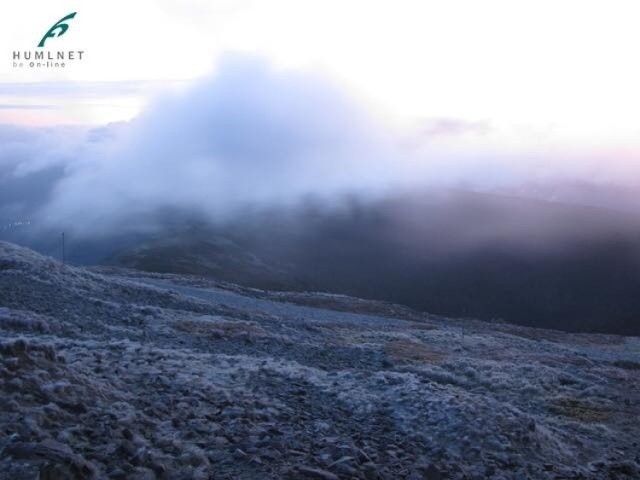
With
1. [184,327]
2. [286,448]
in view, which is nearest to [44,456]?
[286,448]

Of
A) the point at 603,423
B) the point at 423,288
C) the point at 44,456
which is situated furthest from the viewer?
the point at 423,288

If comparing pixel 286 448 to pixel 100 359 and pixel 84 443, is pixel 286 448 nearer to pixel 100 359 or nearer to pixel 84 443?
pixel 84 443

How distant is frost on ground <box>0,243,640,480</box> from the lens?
10234 millimetres

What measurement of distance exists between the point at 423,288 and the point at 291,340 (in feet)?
501

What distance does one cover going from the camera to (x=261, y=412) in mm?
13336

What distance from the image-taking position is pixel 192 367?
647 inches

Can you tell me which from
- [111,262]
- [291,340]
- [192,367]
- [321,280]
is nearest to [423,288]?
[321,280]

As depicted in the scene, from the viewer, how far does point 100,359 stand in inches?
587

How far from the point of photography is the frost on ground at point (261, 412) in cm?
1023

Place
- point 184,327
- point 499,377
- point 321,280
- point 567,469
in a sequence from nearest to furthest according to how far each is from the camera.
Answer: point 567,469
point 499,377
point 184,327
point 321,280

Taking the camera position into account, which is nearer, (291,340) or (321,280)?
(291,340)

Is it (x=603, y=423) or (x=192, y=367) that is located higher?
(x=192, y=367)

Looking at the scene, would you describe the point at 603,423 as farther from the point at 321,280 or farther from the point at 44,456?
the point at 321,280

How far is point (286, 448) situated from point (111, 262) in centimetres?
14116
